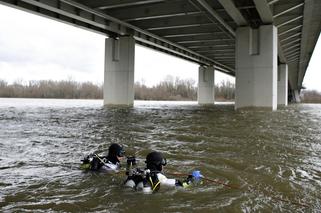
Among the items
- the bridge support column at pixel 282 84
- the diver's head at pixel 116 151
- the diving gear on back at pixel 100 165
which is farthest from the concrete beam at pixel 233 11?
the bridge support column at pixel 282 84

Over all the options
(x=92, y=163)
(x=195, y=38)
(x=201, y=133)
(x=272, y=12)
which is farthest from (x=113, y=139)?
(x=195, y=38)

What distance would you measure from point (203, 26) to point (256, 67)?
714 centimetres

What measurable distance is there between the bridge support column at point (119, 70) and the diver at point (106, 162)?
26.9 meters

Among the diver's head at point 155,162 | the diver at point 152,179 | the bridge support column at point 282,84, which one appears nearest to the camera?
the diver at point 152,179

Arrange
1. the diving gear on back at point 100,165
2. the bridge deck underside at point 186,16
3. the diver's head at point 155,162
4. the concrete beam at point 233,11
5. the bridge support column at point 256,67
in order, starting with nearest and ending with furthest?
the diver's head at point 155,162 → the diving gear on back at point 100,165 → the concrete beam at point 233,11 → the bridge deck underside at point 186,16 → the bridge support column at point 256,67

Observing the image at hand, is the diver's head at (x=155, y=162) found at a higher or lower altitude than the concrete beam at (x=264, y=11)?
lower

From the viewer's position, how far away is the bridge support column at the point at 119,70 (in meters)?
32.4

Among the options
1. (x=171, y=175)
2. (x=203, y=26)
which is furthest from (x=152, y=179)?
(x=203, y=26)

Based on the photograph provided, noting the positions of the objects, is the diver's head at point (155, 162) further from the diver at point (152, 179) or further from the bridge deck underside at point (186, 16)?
the bridge deck underside at point (186, 16)

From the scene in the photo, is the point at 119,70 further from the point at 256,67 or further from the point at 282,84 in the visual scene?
the point at 282,84

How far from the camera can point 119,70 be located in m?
32.6

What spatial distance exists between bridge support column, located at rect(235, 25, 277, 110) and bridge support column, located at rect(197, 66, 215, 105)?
34615mm

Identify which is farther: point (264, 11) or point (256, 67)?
point (256, 67)

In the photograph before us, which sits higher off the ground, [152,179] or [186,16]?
[186,16]
